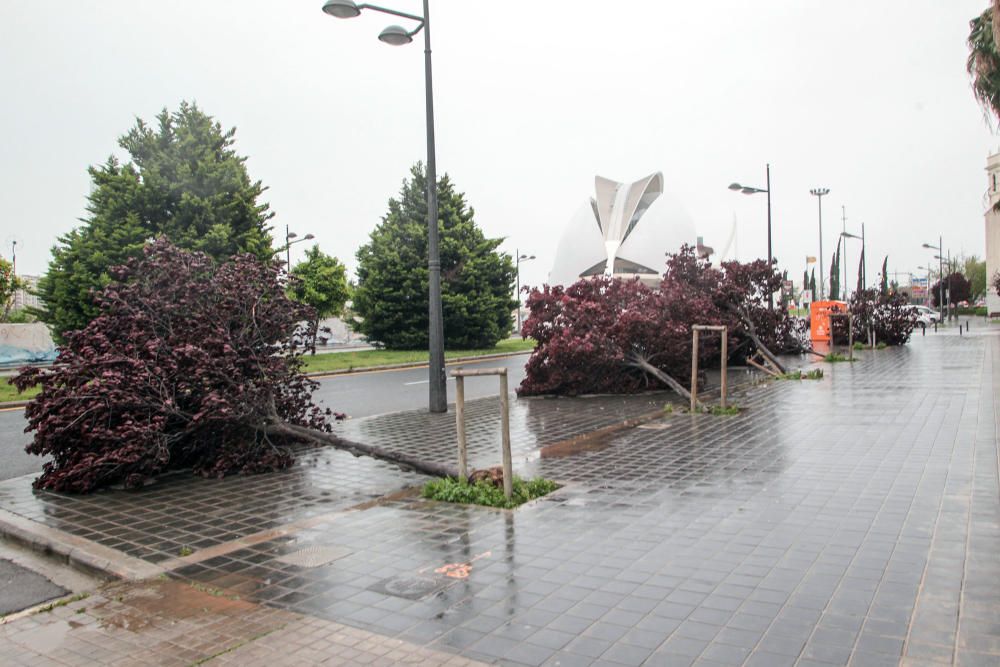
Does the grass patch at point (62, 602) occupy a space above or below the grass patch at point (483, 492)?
below

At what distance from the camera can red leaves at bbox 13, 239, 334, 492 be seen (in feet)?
24.5

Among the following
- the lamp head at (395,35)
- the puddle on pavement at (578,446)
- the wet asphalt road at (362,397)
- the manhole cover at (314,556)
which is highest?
the lamp head at (395,35)

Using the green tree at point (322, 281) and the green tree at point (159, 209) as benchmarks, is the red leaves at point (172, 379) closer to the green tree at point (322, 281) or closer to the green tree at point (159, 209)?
the green tree at point (159, 209)

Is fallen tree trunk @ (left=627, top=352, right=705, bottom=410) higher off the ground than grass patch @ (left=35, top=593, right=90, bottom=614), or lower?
higher

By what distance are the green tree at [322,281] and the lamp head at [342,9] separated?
2092cm

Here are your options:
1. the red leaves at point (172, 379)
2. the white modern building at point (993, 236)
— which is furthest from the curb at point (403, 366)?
the white modern building at point (993, 236)

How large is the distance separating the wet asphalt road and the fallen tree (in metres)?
1.35

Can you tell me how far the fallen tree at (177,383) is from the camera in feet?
24.5

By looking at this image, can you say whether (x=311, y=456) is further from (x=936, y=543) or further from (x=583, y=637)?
(x=936, y=543)

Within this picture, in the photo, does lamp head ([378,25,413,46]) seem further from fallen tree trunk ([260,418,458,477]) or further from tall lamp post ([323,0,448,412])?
fallen tree trunk ([260,418,458,477])

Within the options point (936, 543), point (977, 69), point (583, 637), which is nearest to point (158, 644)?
point (583, 637)

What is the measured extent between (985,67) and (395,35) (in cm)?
825

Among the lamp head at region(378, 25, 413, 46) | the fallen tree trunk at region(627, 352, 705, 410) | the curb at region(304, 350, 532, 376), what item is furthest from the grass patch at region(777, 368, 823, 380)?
the lamp head at region(378, 25, 413, 46)

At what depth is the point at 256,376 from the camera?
8.68 m
